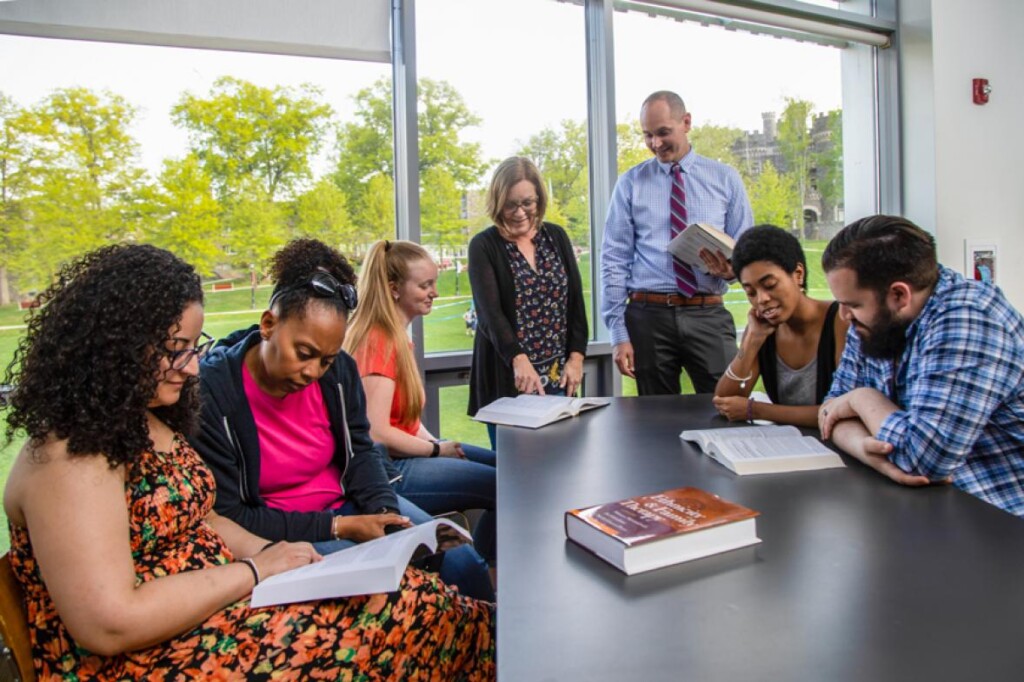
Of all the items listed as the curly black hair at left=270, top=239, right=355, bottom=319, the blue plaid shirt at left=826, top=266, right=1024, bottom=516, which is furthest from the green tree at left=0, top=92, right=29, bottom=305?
the blue plaid shirt at left=826, top=266, right=1024, bottom=516

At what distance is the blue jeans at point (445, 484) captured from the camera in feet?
7.32

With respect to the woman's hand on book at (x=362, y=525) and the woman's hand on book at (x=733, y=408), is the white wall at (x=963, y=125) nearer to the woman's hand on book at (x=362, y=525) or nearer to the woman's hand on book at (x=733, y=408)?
the woman's hand on book at (x=733, y=408)

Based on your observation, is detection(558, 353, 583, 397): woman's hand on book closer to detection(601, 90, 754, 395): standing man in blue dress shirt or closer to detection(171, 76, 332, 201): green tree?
detection(601, 90, 754, 395): standing man in blue dress shirt

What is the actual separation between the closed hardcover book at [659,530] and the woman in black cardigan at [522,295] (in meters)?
1.50

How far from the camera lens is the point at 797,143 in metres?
4.16

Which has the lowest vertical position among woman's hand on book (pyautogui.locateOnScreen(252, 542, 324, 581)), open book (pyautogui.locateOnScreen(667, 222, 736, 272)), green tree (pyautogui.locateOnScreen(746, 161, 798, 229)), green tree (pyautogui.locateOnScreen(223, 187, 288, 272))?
woman's hand on book (pyautogui.locateOnScreen(252, 542, 324, 581))

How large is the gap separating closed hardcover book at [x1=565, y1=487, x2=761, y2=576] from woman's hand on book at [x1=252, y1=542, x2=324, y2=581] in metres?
0.49

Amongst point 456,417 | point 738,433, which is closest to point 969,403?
point 738,433

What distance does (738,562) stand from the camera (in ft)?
3.56

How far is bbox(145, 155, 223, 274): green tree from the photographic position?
9.11ft

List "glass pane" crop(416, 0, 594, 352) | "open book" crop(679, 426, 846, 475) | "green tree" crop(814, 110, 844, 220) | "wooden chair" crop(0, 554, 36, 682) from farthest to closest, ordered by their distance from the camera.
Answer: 1. "green tree" crop(814, 110, 844, 220)
2. "glass pane" crop(416, 0, 594, 352)
3. "open book" crop(679, 426, 846, 475)
4. "wooden chair" crop(0, 554, 36, 682)

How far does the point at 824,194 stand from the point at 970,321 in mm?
3068

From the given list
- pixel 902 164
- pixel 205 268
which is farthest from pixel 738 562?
pixel 902 164

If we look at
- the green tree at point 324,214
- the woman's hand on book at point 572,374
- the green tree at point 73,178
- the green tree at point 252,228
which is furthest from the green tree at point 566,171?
the green tree at point 73,178
